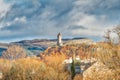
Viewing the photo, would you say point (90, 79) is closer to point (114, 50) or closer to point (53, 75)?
point (114, 50)

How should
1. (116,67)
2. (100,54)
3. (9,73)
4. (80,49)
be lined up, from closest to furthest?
(116,67) → (100,54) → (9,73) → (80,49)

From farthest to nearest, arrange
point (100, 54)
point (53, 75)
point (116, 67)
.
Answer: point (53, 75), point (100, 54), point (116, 67)

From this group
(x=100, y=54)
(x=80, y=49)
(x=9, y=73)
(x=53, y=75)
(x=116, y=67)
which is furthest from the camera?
(x=80, y=49)

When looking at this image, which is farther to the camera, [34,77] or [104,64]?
[34,77]

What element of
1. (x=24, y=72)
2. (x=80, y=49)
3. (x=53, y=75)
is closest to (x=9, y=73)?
(x=24, y=72)

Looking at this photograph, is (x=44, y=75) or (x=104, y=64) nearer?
(x=104, y=64)

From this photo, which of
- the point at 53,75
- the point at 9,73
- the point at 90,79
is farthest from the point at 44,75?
the point at 90,79

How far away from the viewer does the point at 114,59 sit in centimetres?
2864

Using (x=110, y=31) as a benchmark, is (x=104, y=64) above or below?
below

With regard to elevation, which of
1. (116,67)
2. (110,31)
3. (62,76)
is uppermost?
(110,31)

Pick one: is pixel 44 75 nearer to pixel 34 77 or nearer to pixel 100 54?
pixel 34 77

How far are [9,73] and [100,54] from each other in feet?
196

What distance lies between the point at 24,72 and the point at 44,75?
210 inches

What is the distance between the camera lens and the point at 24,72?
273 feet
